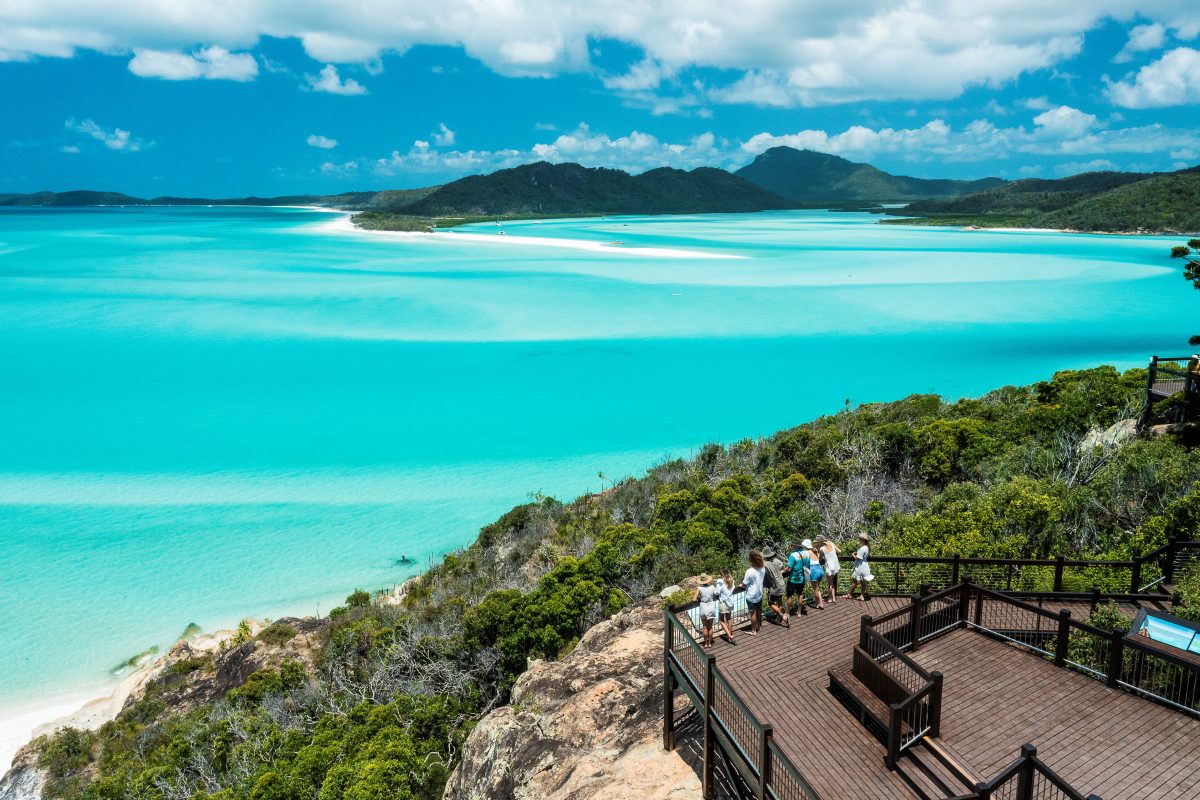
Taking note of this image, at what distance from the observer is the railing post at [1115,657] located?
7.18m

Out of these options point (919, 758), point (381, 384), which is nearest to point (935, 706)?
point (919, 758)

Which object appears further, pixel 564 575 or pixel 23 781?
pixel 564 575

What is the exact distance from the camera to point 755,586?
8688 mm

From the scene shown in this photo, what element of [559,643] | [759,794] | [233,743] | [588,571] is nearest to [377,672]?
[233,743]

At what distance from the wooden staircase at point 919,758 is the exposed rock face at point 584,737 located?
1.76 m

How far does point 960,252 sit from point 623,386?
8046 centimetres

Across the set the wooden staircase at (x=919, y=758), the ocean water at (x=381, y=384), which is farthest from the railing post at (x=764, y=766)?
the ocean water at (x=381, y=384)

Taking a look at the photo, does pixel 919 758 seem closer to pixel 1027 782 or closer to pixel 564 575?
pixel 1027 782

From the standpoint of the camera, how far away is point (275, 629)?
1592 cm

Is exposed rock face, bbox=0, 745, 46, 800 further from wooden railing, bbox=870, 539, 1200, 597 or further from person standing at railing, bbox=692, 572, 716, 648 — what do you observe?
wooden railing, bbox=870, 539, 1200, 597

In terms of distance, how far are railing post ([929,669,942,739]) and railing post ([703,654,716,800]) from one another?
194 centimetres

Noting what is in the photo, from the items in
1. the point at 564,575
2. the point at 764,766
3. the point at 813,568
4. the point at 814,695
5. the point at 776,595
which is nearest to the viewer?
the point at 764,766

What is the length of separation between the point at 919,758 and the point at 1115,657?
2.47 meters

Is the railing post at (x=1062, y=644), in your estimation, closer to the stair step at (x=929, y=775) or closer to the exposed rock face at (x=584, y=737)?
the stair step at (x=929, y=775)
